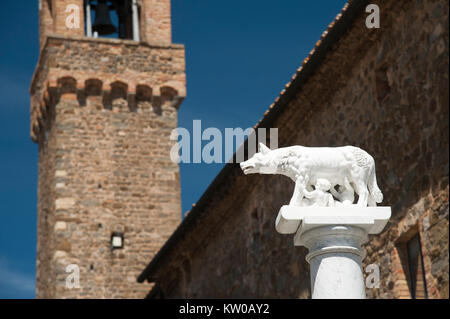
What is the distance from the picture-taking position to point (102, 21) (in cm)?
2683

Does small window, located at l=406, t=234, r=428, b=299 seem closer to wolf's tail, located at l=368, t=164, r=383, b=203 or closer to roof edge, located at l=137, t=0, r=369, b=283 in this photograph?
roof edge, located at l=137, t=0, r=369, b=283

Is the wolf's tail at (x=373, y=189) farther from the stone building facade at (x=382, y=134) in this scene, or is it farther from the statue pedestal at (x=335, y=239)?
the stone building facade at (x=382, y=134)

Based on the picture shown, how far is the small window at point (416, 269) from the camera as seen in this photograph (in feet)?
39.9

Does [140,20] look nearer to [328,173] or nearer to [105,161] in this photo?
[105,161]

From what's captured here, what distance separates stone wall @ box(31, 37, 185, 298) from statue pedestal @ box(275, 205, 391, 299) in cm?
1827

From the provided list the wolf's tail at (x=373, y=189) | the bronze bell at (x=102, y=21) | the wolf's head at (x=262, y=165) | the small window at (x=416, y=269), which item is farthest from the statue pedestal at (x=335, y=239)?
the bronze bell at (x=102, y=21)

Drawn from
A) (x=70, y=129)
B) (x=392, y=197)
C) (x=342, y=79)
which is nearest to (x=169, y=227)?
(x=70, y=129)

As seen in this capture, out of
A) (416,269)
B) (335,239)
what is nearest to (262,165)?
(335,239)

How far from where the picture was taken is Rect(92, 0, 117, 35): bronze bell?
2688 centimetres

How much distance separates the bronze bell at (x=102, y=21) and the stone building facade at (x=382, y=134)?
9106 mm

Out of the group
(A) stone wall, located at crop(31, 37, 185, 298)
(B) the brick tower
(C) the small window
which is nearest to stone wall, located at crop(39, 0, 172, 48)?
(B) the brick tower

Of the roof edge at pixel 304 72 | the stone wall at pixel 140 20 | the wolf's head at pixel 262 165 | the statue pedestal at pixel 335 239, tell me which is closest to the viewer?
the statue pedestal at pixel 335 239

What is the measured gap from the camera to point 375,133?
524 inches
